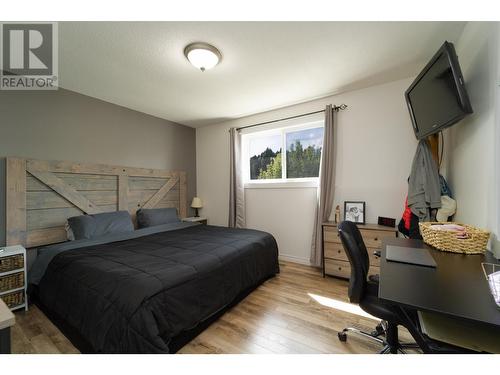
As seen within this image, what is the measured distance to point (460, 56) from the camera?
175cm

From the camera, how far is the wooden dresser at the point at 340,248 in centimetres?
235

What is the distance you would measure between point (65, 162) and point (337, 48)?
3.35 metres

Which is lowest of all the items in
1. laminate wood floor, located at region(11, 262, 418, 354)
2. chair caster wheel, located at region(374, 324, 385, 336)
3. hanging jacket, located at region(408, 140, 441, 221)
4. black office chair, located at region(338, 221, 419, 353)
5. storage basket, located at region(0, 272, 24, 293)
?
laminate wood floor, located at region(11, 262, 418, 354)

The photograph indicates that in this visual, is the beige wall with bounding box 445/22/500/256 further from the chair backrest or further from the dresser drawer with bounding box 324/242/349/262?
the dresser drawer with bounding box 324/242/349/262

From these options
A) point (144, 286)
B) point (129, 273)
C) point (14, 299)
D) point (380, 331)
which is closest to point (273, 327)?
point (380, 331)

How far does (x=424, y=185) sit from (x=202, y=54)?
2368mm

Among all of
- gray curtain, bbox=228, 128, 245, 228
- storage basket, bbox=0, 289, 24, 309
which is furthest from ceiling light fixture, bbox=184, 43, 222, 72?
storage basket, bbox=0, 289, 24, 309

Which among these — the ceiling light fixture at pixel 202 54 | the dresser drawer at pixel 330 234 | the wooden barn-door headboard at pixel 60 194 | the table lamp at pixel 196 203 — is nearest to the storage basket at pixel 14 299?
the wooden barn-door headboard at pixel 60 194

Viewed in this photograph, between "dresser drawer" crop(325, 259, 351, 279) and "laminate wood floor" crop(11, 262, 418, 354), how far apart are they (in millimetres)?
216

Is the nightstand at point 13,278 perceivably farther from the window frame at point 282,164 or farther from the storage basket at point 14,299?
the window frame at point 282,164

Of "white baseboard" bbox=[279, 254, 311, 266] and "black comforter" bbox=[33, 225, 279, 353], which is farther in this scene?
"white baseboard" bbox=[279, 254, 311, 266]

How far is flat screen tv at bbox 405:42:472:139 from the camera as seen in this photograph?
125 cm
